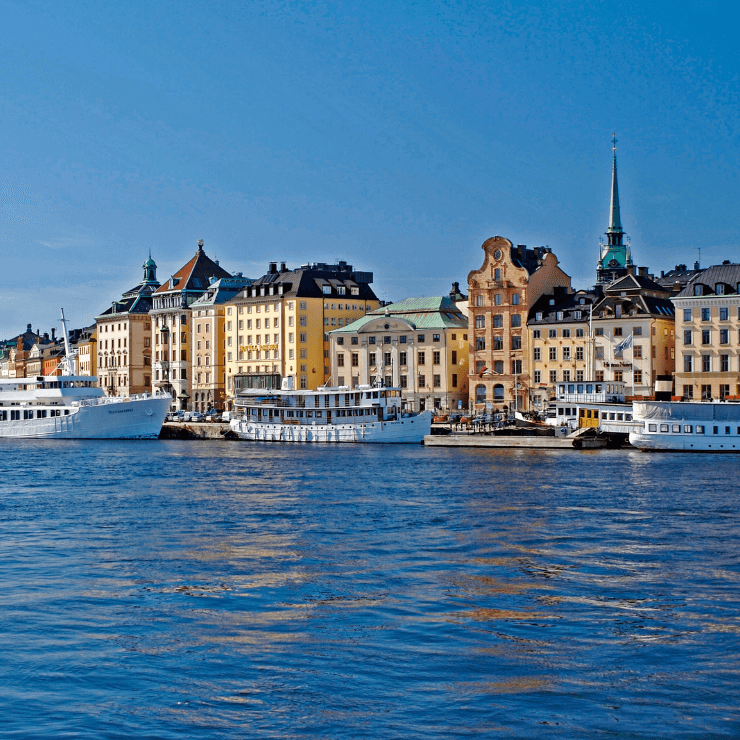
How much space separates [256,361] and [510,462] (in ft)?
248

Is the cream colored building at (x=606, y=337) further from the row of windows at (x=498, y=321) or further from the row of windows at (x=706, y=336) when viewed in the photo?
the row of windows at (x=706, y=336)

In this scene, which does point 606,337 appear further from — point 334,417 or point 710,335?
point 334,417

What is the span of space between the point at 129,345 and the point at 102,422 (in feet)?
209

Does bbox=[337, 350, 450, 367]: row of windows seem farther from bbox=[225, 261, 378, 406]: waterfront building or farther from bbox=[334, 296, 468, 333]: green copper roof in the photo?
bbox=[225, 261, 378, 406]: waterfront building

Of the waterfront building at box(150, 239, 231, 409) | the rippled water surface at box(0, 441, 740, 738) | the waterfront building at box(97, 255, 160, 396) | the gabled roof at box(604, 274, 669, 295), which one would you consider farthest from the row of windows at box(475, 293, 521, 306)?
the rippled water surface at box(0, 441, 740, 738)

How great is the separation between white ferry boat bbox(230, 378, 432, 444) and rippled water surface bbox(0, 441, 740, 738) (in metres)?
49.4

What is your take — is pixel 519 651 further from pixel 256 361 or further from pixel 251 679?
pixel 256 361

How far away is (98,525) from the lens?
1576 inches

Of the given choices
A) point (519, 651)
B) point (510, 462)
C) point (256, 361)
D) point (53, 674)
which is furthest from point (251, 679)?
point (256, 361)

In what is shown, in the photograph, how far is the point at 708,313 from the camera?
105 m

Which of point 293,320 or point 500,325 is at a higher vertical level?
point 293,320

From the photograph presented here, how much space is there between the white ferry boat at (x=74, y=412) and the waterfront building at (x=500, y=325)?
32430 mm

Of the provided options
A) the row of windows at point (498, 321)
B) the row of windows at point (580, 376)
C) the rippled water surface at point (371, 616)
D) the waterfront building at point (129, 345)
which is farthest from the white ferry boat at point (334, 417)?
the waterfront building at point (129, 345)

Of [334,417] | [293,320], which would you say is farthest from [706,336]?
[293,320]
